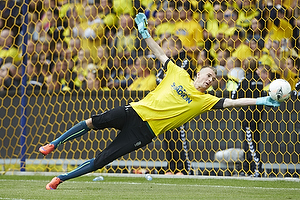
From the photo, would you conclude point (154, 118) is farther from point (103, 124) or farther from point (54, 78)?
point (54, 78)

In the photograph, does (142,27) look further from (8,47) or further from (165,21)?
(8,47)

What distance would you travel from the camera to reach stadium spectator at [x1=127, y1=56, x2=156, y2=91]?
8547 millimetres

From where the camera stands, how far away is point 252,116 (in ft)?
26.1

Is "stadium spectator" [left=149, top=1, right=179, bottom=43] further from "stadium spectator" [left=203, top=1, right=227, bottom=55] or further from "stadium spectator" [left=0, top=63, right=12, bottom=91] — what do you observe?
"stadium spectator" [left=0, top=63, right=12, bottom=91]

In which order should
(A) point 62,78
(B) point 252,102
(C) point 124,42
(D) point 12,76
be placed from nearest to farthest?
(B) point 252,102, (C) point 124,42, (A) point 62,78, (D) point 12,76

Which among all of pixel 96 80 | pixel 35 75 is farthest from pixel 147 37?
pixel 35 75

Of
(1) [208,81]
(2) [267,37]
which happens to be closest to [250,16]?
(2) [267,37]

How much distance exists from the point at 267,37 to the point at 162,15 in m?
1.71

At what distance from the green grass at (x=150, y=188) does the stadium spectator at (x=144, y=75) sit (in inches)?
57.3

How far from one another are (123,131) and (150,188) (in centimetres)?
93

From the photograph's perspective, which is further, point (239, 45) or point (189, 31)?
point (189, 31)

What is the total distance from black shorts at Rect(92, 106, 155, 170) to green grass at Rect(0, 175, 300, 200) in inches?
16.5

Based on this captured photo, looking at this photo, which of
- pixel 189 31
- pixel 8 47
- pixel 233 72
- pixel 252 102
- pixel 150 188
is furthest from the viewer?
pixel 8 47

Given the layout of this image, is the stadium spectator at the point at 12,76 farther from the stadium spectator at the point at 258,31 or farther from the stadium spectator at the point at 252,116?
the stadium spectator at the point at 258,31
